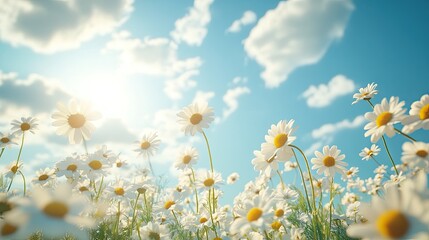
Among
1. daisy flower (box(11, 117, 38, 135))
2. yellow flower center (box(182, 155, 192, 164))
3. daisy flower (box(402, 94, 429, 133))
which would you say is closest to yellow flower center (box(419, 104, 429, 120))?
daisy flower (box(402, 94, 429, 133))

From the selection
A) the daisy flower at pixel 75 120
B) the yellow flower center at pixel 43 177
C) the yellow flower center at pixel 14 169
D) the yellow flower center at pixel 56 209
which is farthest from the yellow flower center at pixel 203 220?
the yellow flower center at pixel 14 169

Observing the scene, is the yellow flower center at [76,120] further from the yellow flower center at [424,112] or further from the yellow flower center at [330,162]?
the yellow flower center at [424,112]

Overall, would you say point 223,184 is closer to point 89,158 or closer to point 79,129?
point 89,158

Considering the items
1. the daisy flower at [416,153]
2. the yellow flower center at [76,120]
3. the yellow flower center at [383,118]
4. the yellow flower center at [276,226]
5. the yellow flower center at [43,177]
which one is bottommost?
the daisy flower at [416,153]

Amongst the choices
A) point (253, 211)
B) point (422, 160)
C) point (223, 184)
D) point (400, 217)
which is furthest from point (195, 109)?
point (400, 217)

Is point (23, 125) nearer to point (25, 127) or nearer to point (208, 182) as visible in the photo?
point (25, 127)
